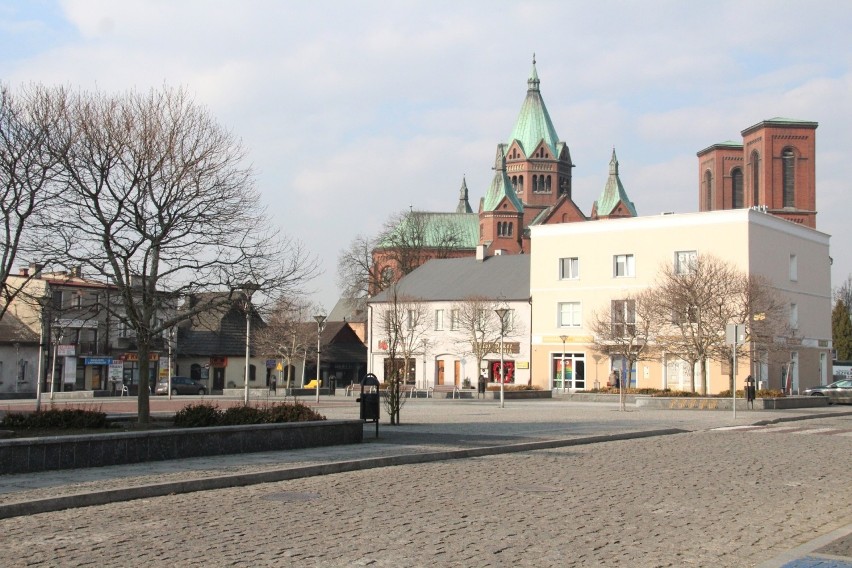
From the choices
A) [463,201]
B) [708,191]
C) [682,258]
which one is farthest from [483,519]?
[463,201]

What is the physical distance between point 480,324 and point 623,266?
11333 millimetres

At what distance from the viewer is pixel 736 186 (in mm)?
120125

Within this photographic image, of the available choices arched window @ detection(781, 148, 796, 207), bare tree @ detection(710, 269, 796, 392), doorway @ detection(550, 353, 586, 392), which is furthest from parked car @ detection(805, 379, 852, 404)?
arched window @ detection(781, 148, 796, 207)

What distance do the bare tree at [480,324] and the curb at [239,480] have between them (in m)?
46.8

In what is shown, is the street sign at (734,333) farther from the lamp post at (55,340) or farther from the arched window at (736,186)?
the arched window at (736,186)

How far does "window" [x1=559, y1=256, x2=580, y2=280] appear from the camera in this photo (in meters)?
65.1

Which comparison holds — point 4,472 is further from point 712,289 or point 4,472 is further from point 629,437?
point 712,289

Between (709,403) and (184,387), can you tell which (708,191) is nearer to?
(184,387)

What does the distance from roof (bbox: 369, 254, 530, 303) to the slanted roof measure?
234 feet

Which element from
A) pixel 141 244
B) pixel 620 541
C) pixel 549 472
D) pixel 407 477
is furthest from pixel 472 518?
pixel 141 244

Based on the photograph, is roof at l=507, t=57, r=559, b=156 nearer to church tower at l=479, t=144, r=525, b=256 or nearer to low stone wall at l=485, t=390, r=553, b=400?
church tower at l=479, t=144, r=525, b=256

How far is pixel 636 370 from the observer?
6019 cm

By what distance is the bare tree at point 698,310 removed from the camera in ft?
151

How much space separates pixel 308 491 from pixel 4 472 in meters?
4.30
